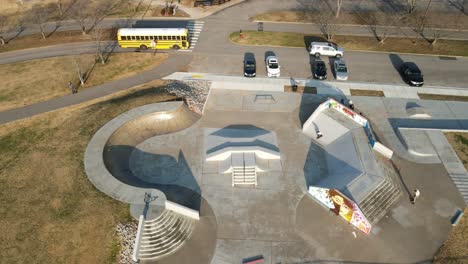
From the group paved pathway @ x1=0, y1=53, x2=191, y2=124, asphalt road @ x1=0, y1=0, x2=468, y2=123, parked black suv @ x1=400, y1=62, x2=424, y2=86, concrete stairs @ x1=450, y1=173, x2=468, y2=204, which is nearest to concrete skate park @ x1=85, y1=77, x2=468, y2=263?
concrete stairs @ x1=450, y1=173, x2=468, y2=204

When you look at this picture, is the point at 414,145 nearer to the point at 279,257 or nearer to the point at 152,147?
the point at 279,257

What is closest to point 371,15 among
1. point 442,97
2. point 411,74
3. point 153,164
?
point 411,74

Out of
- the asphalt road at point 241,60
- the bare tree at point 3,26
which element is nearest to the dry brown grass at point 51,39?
the bare tree at point 3,26

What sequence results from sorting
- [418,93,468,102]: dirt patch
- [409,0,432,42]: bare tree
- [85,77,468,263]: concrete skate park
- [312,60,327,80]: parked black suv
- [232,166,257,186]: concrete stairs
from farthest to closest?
[409,0,432,42]: bare tree, [312,60,327,80]: parked black suv, [418,93,468,102]: dirt patch, [232,166,257,186]: concrete stairs, [85,77,468,263]: concrete skate park

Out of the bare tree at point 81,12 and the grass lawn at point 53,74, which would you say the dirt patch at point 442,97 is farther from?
the bare tree at point 81,12

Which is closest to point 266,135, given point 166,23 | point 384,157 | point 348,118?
point 348,118

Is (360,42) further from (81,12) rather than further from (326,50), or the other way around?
(81,12)

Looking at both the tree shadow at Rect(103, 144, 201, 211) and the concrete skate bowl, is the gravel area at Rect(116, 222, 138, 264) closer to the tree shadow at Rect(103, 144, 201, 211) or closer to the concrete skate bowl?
the concrete skate bowl
